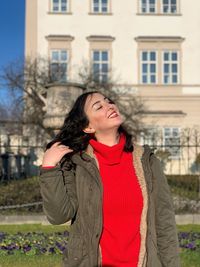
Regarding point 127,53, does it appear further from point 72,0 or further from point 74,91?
point 74,91

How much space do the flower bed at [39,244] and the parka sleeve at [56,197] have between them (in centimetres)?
389

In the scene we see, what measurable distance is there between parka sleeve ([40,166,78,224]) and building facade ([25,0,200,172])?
25.0 m

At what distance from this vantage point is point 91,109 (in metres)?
2.46

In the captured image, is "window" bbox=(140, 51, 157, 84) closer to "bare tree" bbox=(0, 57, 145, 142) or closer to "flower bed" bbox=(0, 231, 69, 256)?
"bare tree" bbox=(0, 57, 145, 142)

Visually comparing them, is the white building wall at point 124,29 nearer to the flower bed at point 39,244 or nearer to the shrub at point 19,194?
the shrub at point 19,194

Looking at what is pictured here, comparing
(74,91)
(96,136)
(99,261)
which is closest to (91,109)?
(96,136)

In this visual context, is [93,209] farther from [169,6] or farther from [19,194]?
[169,6]

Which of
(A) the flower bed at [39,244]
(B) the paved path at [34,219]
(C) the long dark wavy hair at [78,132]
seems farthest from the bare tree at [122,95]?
(C) the long dark wavy hair at [78,132]

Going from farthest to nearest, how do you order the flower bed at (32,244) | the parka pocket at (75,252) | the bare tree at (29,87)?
the bare tree at (29,87), the flower bed at (32,244), the parka pocket at (75,252)

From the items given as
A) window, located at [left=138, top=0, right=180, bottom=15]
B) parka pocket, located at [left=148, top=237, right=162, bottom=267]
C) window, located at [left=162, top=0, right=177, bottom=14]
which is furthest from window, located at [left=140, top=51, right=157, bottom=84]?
parka pocket, located at [left=148, top=237, right=162, bottom=267]

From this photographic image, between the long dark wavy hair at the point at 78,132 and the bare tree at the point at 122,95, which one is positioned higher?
the bare tree at the point at 122,95

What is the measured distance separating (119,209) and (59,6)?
26.8 meters

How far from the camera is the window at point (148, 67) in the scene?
27.6m

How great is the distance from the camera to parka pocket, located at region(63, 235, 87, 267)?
212 cm
